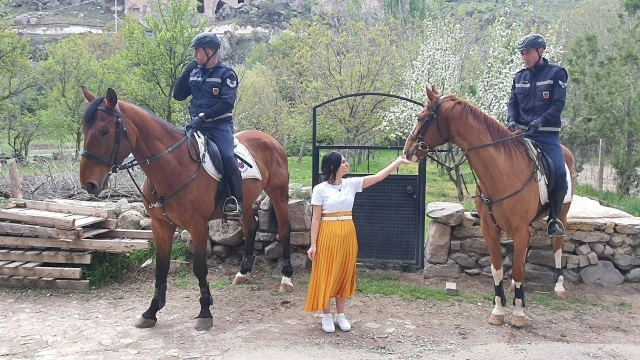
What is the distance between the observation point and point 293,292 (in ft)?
21.1

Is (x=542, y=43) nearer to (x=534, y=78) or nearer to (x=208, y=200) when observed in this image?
(x=534, y=78)

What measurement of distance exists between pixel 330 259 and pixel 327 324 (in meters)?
0.73

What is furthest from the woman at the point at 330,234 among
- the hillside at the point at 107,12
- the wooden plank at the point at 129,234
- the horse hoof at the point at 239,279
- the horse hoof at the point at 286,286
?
the hillside at the point at 107,12

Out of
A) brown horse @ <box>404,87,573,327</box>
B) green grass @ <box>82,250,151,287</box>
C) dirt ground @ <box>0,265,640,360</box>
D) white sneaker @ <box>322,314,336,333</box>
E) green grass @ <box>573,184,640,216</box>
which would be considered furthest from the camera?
green grass @ <box>573,184,640,216</box>

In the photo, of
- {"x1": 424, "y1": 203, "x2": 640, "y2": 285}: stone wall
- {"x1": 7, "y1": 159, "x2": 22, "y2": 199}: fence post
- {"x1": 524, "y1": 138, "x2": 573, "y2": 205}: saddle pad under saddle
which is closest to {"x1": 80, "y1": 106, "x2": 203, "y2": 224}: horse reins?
{"x1": 424, "y1": 203, "x2": 640, "y2": 285}: stone wall

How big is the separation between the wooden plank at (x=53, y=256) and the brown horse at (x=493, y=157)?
4276 mm

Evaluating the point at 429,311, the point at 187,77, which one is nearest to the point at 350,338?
the point at 429,311

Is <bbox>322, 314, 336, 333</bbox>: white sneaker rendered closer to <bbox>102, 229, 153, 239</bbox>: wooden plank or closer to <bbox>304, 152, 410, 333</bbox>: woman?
<bbox>304, 152, 410, 333</bbox>: woman

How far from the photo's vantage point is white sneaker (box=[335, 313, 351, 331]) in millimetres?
5102

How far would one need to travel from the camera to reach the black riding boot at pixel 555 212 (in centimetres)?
548

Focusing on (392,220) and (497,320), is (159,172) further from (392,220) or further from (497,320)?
(497,320)

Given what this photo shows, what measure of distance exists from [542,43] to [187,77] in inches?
158

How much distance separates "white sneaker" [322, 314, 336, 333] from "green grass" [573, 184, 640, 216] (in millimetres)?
7957

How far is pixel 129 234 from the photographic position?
6.93m
